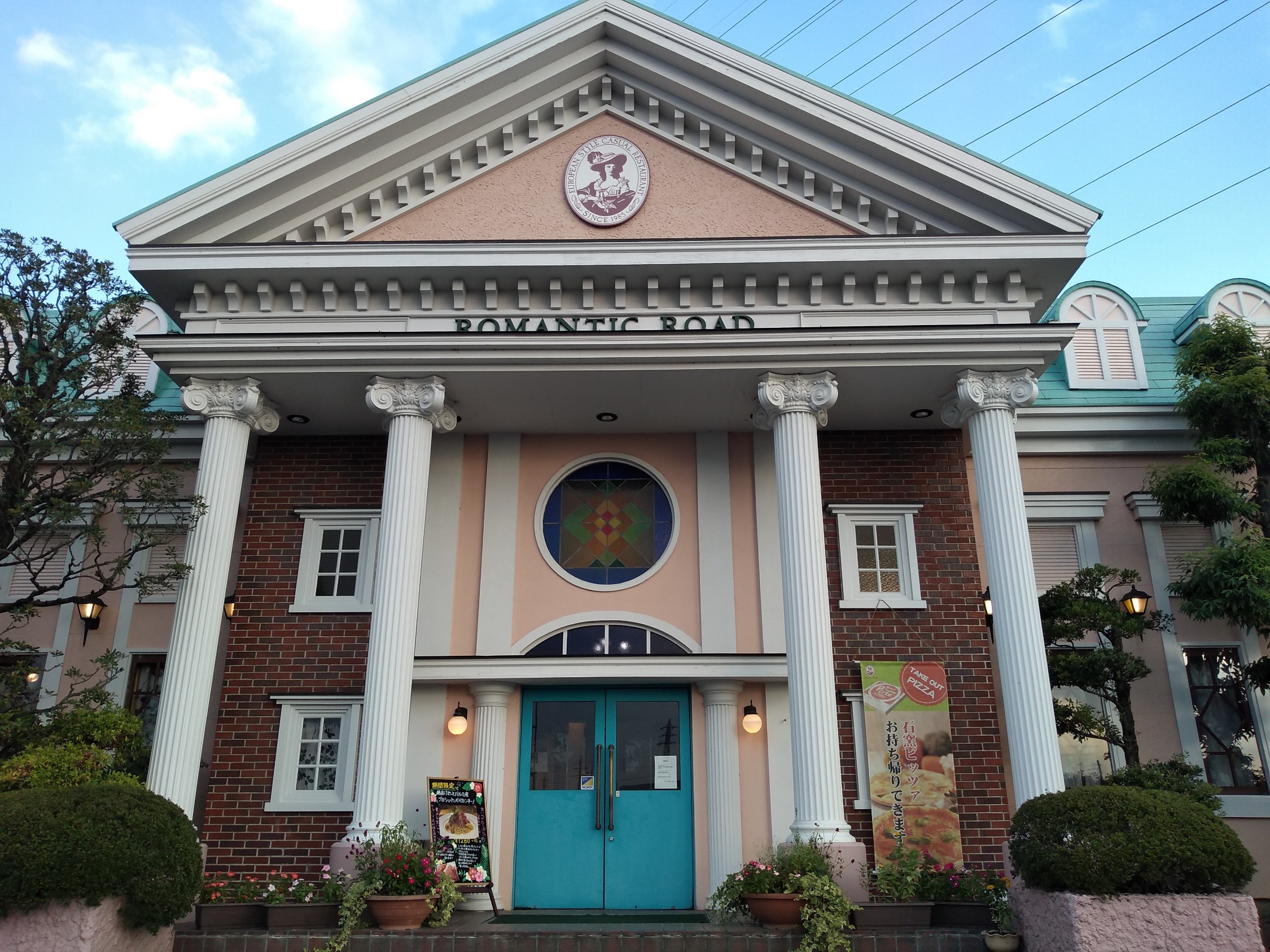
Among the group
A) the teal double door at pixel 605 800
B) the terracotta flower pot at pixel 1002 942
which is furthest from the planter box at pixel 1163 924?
the teal double door at pixel 605 800

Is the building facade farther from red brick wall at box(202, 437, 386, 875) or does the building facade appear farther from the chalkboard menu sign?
the chalkboard menu sign

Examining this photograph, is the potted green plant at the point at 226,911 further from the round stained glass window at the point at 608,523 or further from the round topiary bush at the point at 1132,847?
the round topiary bush at the point at 1132,847

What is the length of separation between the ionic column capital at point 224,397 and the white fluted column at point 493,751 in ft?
14.5

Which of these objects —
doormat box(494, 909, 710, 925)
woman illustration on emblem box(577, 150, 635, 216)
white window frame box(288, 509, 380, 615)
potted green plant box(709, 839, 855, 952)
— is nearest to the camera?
potted green plant box(709, 839, 855, 952)

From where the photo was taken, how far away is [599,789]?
40.7 feet

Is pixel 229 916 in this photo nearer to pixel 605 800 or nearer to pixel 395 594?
pixel 395 594

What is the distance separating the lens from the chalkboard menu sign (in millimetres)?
10578

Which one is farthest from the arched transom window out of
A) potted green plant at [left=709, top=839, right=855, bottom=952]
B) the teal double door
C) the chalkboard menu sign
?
potted green plant at [left=709, top=839, right=855, bottom=952]

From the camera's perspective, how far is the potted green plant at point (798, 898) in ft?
29.5

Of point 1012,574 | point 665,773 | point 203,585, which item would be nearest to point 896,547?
point 1012,574

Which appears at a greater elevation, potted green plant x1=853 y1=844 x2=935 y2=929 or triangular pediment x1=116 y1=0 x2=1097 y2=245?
triangular pediment x1=116 y1=0 x2=1097 y2=245

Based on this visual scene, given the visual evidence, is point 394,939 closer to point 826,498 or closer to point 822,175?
point 826,498

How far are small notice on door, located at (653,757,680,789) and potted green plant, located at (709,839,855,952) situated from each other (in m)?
2.42

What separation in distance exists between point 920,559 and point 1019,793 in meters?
3.50
